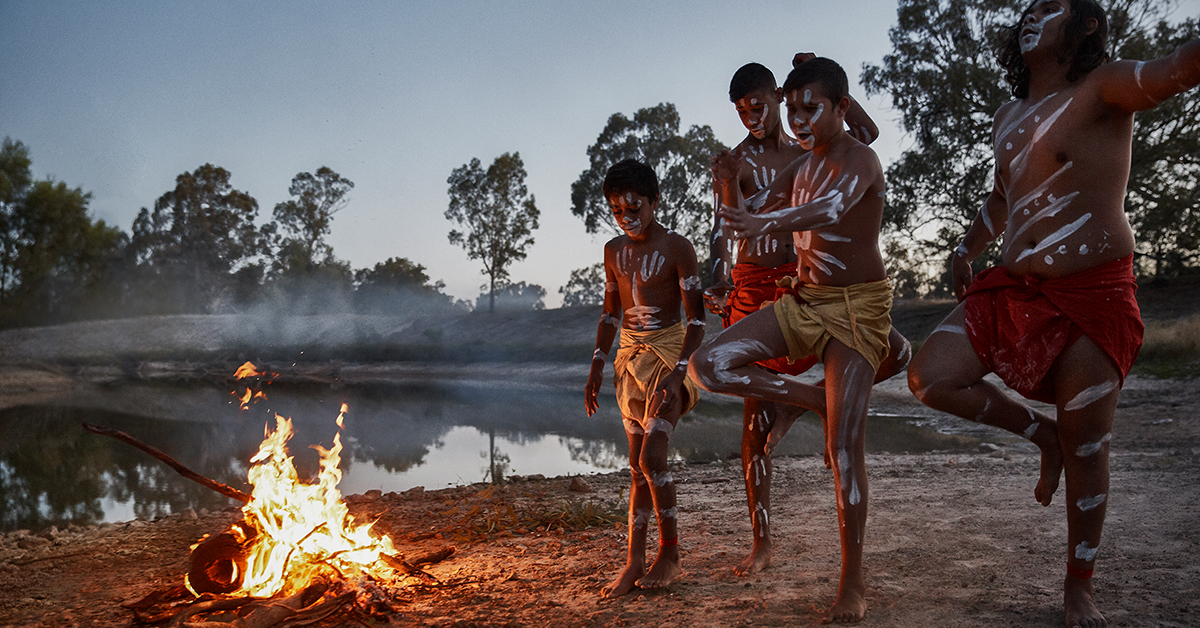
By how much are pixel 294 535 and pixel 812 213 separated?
311cm

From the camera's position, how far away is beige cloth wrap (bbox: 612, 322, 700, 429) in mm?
3832

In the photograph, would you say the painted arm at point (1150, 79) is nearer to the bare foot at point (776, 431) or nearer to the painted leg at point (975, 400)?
the painted leg at point (975, 400)

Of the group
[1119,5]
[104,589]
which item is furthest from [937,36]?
[104,589]

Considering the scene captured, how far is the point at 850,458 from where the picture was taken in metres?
3.16

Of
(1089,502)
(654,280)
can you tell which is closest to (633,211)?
(654,280)

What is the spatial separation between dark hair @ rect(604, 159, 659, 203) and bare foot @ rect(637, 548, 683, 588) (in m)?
1.85

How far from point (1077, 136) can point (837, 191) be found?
1.01 meters

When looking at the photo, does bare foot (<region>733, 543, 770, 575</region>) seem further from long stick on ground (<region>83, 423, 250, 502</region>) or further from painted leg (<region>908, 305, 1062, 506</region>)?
long stick on ground (<region>83, 423, 250, 502</region>)

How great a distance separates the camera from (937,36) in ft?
65.2

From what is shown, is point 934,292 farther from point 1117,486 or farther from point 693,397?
point 693,397

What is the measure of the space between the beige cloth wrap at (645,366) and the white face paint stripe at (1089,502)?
67.6 inches

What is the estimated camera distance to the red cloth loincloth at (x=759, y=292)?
3.98m

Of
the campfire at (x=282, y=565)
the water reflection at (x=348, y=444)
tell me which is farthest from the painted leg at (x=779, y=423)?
the water reflection at (x=348, y=444)

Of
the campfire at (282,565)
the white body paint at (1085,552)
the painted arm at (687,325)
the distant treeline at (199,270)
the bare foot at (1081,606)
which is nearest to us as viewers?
the bare foot at (1081,606)
